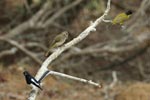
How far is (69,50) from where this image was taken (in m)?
7.44

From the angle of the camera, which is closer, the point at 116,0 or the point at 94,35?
the point at 116,0

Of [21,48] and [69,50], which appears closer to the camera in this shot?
[21,48]

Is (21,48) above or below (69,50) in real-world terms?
below

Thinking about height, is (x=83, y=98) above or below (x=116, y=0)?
below

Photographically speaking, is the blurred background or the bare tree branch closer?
the bare tree branch

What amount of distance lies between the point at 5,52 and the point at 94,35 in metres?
2.51

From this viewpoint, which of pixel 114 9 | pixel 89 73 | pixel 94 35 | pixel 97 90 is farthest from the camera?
pixel 114 9

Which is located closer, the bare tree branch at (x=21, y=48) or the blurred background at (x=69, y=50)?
the bare tree branch at (x=21, y=48)

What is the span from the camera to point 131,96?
5523 mm

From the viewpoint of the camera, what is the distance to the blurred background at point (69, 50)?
22.3 feet

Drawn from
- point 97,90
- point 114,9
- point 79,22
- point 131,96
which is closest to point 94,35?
point 79,22

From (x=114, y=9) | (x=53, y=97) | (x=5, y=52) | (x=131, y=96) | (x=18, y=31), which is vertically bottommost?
(x=131, y=96)

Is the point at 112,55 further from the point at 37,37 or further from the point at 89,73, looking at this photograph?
the point at 37,37

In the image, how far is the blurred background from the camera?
6805 millimetres
